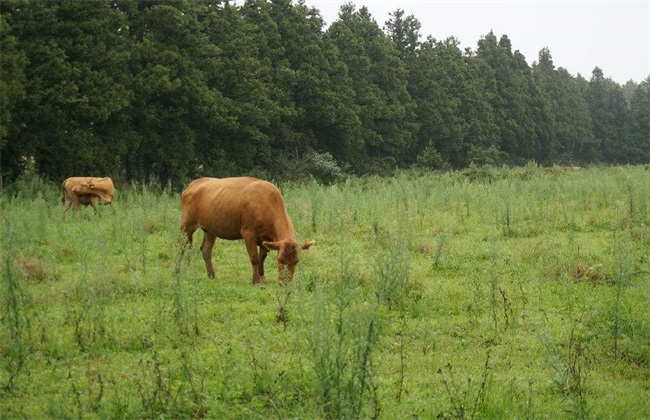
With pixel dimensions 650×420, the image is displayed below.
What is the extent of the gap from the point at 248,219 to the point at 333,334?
183 inches

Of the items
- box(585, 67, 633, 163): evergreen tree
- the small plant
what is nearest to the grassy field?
the small plant

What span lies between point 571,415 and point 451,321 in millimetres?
2358

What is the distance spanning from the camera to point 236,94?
28.2m

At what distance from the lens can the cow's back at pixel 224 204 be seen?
9.09m

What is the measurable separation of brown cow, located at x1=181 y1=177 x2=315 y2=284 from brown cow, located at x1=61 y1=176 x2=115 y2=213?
301 inches

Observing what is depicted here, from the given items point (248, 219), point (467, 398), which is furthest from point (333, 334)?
point (248, 219)

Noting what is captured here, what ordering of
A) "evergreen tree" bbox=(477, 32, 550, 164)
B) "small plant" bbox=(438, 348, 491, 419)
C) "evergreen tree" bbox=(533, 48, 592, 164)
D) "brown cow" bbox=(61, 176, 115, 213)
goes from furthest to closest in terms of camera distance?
"evergreen tree" bbox=(533, 48, 592, 164), "evergreen tree" bbox=(477, 32, 550, 164), "brown cow" bbox=(61, 176, 115, 213), "small plant" bbox=(438, 348, 491, 419)

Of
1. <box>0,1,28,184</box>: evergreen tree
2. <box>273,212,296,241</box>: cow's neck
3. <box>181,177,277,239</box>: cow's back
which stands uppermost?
<box>0,1,28,184</box>: evergreen tree

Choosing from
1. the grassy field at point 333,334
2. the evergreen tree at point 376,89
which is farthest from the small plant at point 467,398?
the evergreen tree at point 376,89

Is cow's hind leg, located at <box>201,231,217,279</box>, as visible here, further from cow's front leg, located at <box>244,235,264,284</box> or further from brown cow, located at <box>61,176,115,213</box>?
brown cow, located at <box>61,176,115,213</box>

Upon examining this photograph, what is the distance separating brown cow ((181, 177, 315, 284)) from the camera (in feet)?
27.7

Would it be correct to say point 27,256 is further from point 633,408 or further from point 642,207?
point 642,207

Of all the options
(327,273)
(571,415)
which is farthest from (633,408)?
(327,273)

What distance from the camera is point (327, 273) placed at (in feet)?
30.1
